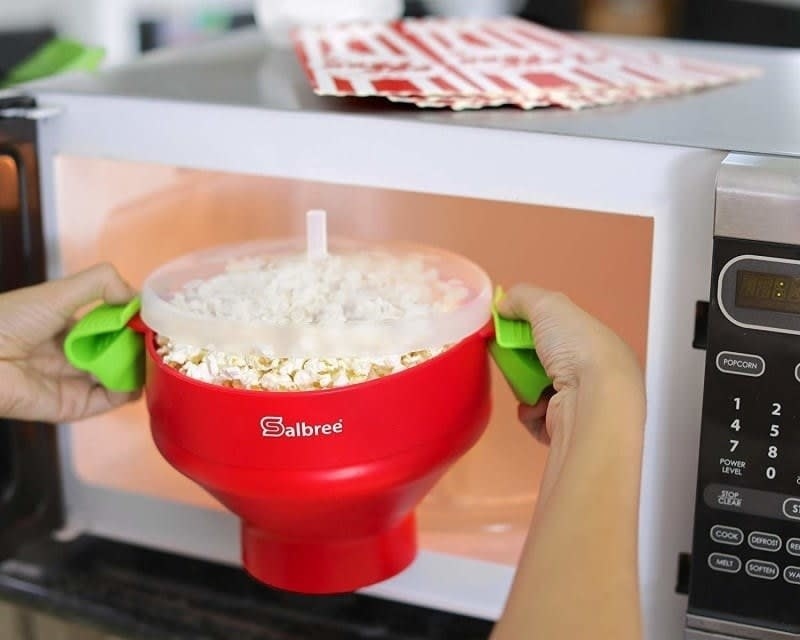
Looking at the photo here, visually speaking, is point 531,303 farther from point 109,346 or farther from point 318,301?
point 109,346

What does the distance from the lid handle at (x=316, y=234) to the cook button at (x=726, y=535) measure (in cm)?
27

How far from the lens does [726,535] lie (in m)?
0.58

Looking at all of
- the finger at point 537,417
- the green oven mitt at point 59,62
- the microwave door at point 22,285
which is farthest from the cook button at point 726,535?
the green oven mitt at point 59,62

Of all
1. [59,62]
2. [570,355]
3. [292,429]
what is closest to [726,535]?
[570,355]

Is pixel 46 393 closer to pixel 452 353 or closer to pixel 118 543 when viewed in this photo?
pixel 118 543

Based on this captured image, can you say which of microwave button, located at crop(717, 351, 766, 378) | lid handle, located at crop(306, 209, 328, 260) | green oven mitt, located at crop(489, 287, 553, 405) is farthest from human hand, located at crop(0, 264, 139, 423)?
microwave button, located at crop(717, 351, 766, 378)

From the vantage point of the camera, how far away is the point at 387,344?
1.86ft

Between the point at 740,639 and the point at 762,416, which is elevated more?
the point at 762,416

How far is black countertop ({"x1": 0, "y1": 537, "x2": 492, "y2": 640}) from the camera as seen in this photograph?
0.73m

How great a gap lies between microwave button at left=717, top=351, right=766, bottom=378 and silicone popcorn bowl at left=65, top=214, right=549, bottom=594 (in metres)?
0.11

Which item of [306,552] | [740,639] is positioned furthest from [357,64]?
[740,639]

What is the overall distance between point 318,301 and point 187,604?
277 mm

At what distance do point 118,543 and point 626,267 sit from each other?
0.43m

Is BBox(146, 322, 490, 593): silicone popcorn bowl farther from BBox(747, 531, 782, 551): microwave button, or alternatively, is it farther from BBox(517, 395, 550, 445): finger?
BBox(747, 531, 782, 551): microwave button
